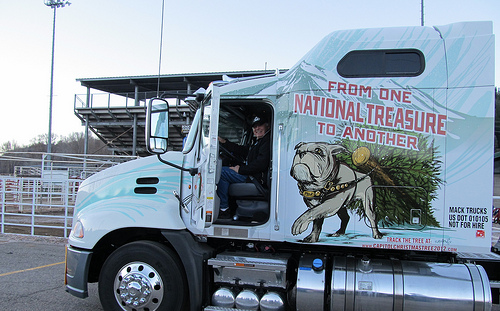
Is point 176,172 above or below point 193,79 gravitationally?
below

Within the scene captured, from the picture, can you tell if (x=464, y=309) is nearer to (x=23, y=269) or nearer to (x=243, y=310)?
(x=243, y=310)

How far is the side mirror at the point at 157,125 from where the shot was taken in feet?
13.1

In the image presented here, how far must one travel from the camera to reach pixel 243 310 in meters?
4.11

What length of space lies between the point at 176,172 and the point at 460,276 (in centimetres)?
321

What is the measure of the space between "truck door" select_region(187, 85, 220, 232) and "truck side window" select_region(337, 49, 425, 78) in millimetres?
1428

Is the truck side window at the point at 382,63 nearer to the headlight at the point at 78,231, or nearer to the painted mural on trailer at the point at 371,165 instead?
the painted mural on trailer at the point at 371,165

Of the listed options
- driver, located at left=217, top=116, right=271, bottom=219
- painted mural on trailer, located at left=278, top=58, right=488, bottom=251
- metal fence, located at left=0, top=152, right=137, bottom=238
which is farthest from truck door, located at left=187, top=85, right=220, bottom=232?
metal fence, located at left=0, top=152, right=137, bottom=238

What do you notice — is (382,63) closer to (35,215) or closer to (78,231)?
(78,231)

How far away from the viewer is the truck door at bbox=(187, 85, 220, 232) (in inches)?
158

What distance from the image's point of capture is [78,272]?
4.55 m

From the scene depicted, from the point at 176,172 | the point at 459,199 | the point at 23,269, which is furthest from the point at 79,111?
the point at 459,199

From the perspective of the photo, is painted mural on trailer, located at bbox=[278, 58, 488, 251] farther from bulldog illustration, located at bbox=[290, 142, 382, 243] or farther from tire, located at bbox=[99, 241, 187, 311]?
tire, located at bbox=[99, 241, 187, 311]

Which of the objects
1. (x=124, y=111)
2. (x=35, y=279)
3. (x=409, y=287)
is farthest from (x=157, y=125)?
(x=124, y=111)

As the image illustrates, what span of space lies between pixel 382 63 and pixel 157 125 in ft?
8.07
